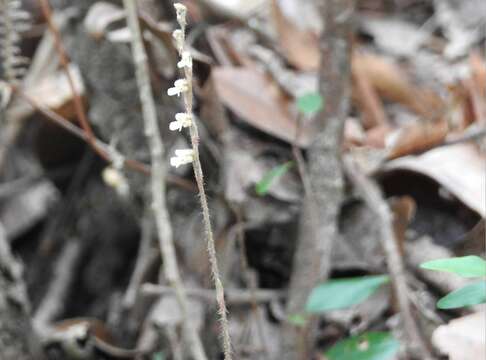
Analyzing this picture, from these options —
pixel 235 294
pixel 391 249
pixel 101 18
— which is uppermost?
pixel 101 18

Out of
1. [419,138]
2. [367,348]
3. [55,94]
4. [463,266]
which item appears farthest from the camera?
[55,94]

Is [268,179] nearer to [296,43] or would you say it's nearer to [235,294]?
[235,294]

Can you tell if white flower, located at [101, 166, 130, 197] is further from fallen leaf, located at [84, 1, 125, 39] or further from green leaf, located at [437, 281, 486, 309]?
green leaf, located at [437, 281, 486, 309]

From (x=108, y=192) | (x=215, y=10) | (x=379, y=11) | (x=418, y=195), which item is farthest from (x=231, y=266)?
(x=379, y=11)

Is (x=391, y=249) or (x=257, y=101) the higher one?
A: (x=257, y=101)

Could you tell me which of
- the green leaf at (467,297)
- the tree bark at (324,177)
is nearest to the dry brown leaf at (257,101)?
the tree bark at (324,177)

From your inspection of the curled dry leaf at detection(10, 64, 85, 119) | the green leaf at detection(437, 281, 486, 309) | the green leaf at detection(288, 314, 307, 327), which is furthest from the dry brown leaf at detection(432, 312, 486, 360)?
the curled dry leaf at detection(10, 64, 85, 119)

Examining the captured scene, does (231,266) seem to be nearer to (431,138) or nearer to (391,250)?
(391,250)

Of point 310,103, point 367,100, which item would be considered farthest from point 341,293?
point 367,100
